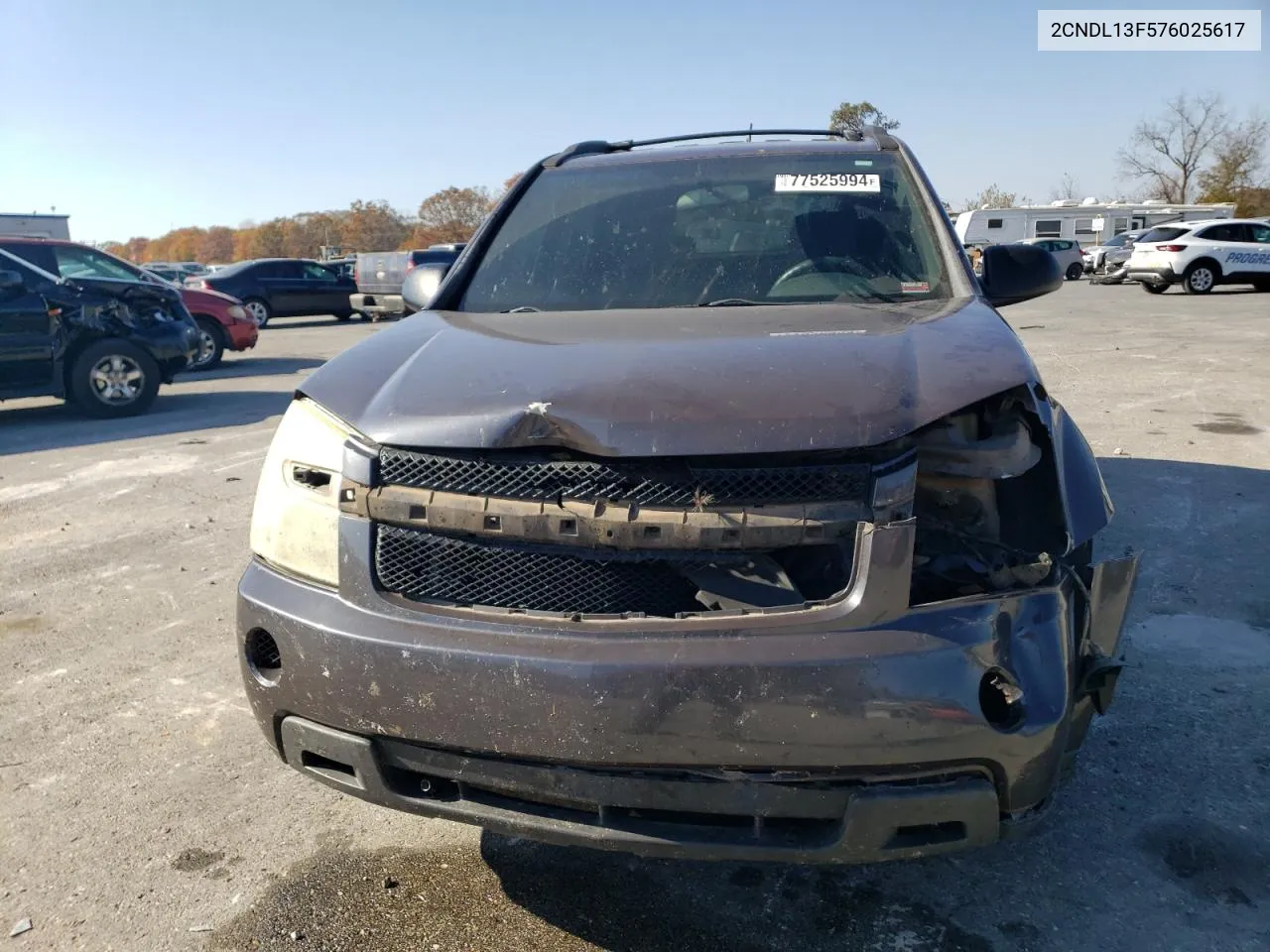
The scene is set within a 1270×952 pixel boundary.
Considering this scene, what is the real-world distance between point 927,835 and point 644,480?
85cm

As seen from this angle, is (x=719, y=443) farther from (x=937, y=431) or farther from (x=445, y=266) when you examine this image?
(x=445, y=266)

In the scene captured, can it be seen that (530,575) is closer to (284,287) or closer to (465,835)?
(465,835)

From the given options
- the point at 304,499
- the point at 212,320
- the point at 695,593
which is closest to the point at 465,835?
the point at 304,499

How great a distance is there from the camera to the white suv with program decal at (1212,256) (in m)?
22.7

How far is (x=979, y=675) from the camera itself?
6.04 feet

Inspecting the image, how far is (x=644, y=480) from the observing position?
197 centimetres

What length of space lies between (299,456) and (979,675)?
1.51m

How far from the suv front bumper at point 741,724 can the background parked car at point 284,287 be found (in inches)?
875

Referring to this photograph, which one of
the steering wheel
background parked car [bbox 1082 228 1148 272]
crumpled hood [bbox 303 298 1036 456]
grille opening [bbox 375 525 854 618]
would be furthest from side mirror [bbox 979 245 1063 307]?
background parked car [bbox 1082 228 1148 272]

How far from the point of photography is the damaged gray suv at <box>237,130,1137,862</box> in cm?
185

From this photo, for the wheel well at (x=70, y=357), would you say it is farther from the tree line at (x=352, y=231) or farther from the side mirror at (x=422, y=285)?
the tree line at (x=352, y=231)

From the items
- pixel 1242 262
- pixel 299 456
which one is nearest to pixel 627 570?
pixel 299 456

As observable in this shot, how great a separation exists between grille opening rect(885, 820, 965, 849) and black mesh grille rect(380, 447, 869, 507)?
2.05 feet

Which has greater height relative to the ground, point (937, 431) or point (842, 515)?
point (937, 431)
